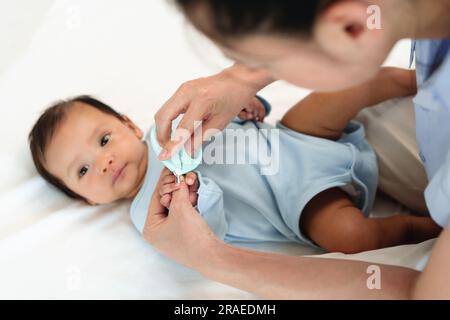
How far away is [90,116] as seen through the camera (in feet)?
3.43

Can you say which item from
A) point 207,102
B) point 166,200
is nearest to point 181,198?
point 166,200

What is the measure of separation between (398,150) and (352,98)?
0.41 feet

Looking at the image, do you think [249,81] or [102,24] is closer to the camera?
[249,81]

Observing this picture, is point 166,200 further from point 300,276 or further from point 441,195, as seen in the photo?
point 441,195

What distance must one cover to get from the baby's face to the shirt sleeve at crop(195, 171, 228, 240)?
7.5 inches

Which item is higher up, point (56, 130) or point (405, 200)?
point (56, 130)

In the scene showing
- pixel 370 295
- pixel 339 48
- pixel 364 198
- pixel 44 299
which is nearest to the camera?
pixel 339 48

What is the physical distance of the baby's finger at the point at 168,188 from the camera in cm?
85

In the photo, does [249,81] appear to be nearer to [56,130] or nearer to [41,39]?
[56,130]

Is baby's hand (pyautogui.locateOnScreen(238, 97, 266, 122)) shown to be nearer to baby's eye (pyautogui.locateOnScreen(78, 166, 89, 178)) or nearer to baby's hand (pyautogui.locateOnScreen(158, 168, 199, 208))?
baby's hand (pyautogui.locateOnScreen(158, 168, 199, 208))

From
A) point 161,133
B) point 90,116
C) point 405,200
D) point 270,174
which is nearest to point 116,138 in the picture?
point 90,116

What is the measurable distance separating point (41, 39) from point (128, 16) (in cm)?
22

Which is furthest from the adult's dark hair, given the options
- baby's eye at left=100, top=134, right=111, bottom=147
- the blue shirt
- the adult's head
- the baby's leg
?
baby's eye at left=100, top=134, right=111, bottom=147

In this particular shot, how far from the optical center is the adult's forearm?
0.69 meters
